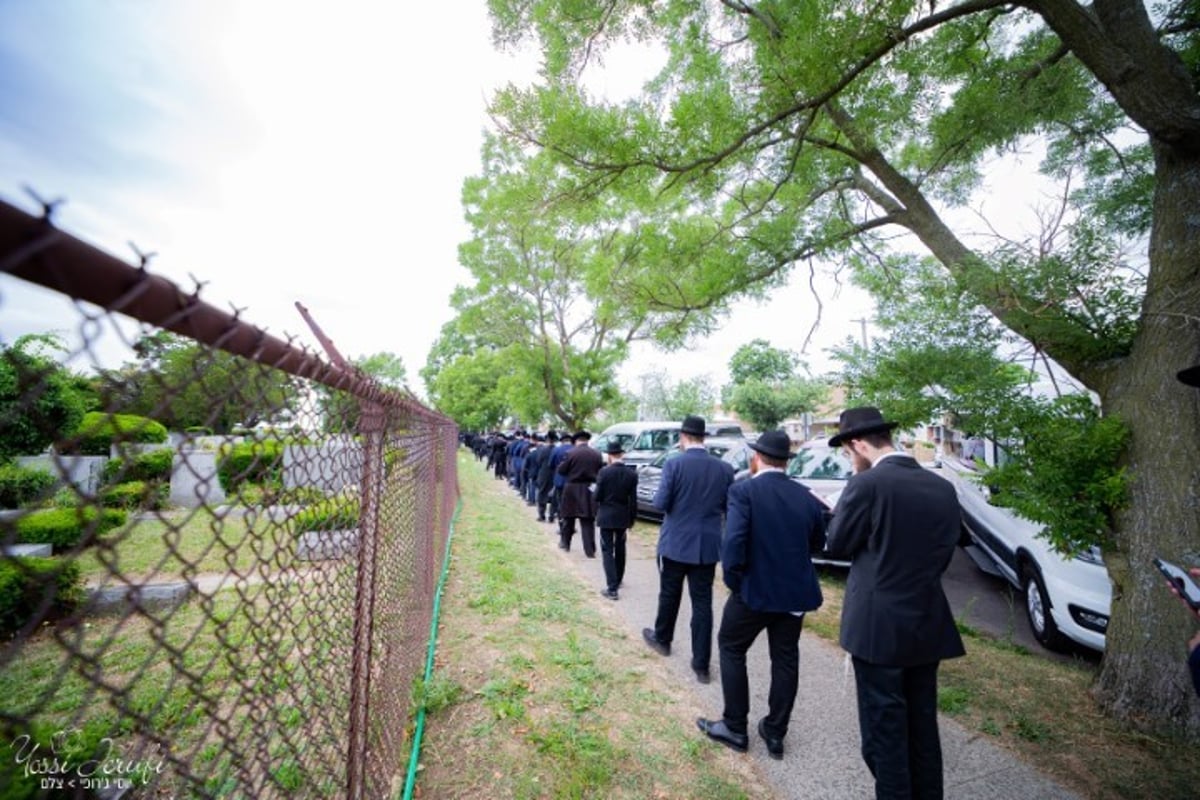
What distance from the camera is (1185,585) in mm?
2562

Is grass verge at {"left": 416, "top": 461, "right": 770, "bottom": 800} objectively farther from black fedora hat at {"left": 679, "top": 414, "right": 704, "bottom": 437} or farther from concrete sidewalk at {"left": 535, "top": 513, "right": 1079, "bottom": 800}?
black fedora hat at {"left": 679, "top": 414, "right": 704, "bottom": 437}

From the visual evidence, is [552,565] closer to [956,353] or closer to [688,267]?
[688,267]

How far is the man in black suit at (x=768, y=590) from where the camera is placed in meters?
3.45

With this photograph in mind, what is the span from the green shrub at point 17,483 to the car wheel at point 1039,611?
13.7m

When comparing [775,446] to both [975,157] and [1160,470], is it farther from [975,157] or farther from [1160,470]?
[975,157]

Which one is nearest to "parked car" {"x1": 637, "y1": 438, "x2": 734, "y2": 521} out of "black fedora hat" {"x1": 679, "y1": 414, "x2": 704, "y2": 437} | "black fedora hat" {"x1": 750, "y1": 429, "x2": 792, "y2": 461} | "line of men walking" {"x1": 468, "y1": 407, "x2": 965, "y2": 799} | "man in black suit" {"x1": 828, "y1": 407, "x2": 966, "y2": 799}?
"black fedora hat" {"x1": 679, "y1": 414, "x2": 704, "y2": 437}

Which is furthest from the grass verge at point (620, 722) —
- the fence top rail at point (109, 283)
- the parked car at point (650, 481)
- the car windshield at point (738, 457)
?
the parked car at point (650, 481)

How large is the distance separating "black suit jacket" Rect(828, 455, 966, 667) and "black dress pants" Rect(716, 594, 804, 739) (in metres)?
0.65

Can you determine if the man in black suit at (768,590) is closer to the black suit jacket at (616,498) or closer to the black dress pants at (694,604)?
the black dress pants at (694,604)

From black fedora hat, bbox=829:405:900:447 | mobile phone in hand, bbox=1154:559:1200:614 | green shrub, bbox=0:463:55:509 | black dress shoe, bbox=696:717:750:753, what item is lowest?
green shrub, bbox=0:463:55:509

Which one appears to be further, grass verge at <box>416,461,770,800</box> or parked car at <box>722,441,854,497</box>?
parked car at <box>722,441,854,497</box>

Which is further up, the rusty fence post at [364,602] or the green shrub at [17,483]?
the rusty fence post at [364,602]

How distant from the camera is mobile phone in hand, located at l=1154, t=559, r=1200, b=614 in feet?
8.20

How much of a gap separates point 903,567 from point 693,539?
1.97 m
